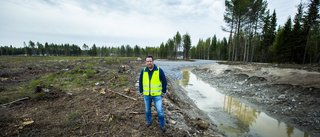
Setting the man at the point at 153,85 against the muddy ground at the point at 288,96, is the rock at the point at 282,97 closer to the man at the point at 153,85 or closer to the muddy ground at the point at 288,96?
the muddy ground at the point at 288,96

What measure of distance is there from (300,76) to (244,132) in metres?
7.42

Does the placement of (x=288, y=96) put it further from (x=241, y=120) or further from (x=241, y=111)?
(x=241, y=120)

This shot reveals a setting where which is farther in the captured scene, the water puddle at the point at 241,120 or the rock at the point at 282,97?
the rock at the point at 282,97

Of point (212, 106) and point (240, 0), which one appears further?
point (240, 0)

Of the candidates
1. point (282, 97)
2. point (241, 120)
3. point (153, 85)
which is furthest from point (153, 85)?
point (282, 97)

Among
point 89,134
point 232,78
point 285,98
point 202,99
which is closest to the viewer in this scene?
→ point 89,134

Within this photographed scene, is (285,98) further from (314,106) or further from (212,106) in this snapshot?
(212,106)

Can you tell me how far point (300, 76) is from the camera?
8.31 metres

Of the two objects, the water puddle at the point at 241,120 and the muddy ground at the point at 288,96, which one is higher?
the muddy ground at the point at 288,96

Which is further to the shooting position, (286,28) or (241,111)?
(286,28)

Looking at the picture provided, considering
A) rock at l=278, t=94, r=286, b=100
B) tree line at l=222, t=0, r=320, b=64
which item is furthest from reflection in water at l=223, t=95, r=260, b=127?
tree line at l=222, t=0, r=320, b=64

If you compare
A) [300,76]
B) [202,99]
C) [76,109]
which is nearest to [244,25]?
[300,76]

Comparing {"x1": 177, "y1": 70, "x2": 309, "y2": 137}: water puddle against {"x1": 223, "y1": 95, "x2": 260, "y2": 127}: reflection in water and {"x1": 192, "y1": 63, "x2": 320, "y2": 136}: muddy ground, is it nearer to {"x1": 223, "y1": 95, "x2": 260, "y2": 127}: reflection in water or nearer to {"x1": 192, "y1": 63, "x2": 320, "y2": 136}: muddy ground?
{"x1": 223, "y1": 95, "x2": 260, "y2": 127}: reflection in water

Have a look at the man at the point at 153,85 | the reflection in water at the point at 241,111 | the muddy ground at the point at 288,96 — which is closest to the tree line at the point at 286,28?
the muddy ground at the point at 288,96
